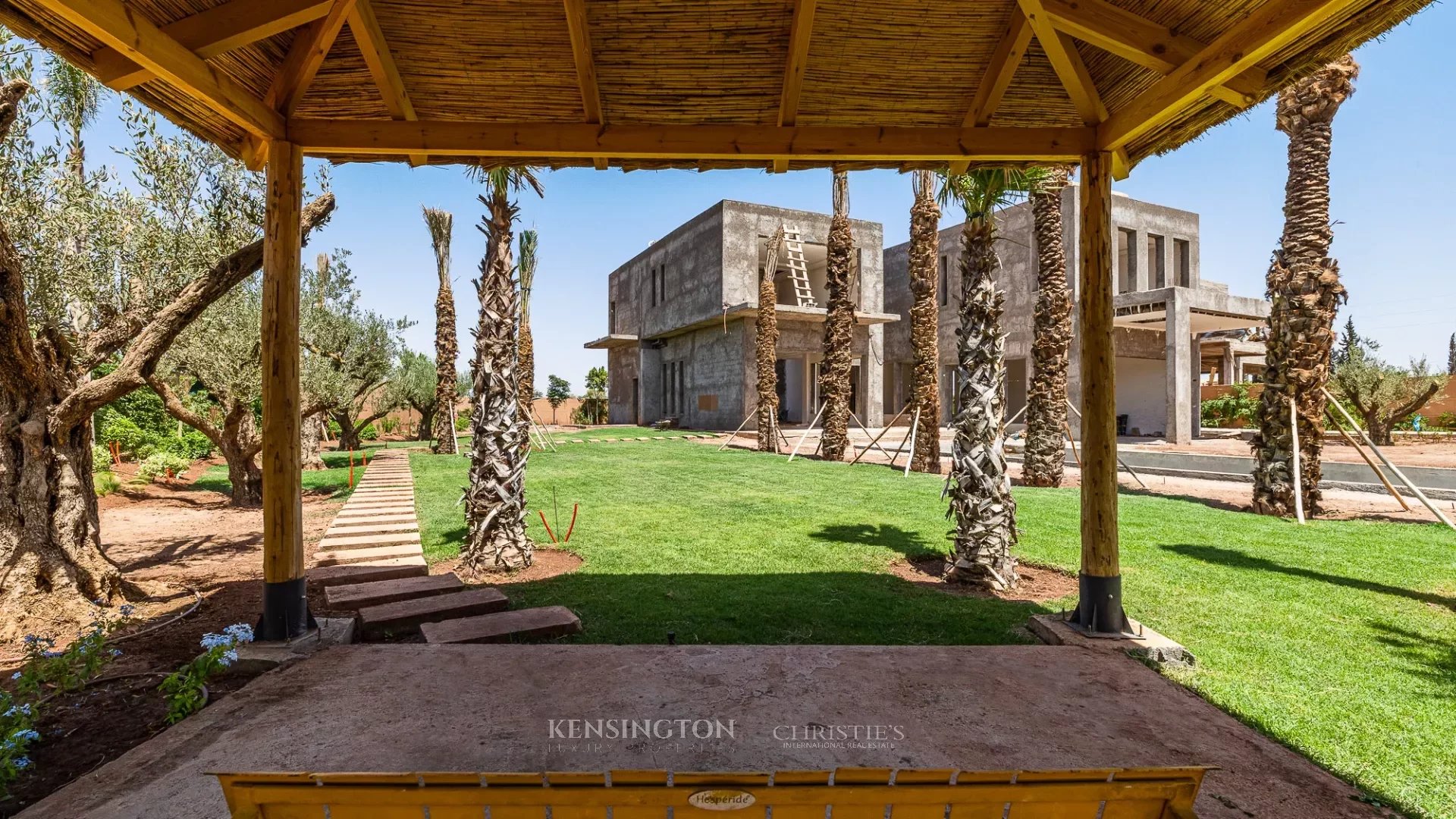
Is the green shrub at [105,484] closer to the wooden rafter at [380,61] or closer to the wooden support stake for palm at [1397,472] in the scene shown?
the wooden rafter at [380,61]

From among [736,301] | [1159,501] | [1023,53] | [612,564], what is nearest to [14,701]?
[612,564]

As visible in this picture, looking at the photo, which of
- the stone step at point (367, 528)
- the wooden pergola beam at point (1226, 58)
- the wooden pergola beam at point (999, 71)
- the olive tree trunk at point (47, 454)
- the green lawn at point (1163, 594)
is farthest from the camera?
the stone step at point (367, 528)

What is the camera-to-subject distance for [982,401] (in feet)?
20.3

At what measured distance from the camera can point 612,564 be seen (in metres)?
6.67

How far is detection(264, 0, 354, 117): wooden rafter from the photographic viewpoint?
3.61 m

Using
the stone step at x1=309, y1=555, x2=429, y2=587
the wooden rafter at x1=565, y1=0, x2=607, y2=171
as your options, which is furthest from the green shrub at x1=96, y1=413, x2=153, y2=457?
the wooden rafter at x1=565, y1=0, x2=607, y2=171

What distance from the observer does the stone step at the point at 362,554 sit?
6691mm

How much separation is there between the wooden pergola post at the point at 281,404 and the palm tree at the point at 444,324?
17.4m

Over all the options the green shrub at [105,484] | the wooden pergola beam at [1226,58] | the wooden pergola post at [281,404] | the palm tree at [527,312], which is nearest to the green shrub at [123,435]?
the green shrub at [105,484]

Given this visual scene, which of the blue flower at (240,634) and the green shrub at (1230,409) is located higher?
the green shrub at (1230,409)

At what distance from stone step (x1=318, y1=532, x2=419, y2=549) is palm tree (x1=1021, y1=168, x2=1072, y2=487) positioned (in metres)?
10.5

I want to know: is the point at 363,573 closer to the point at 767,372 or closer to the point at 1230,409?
the point at 767,372

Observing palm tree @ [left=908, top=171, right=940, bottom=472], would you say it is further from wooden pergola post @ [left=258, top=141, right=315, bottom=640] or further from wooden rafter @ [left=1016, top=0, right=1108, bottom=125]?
wooden pergola post @ [left=258, top=141, right=315, bottom=640]

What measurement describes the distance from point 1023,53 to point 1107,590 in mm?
3505
